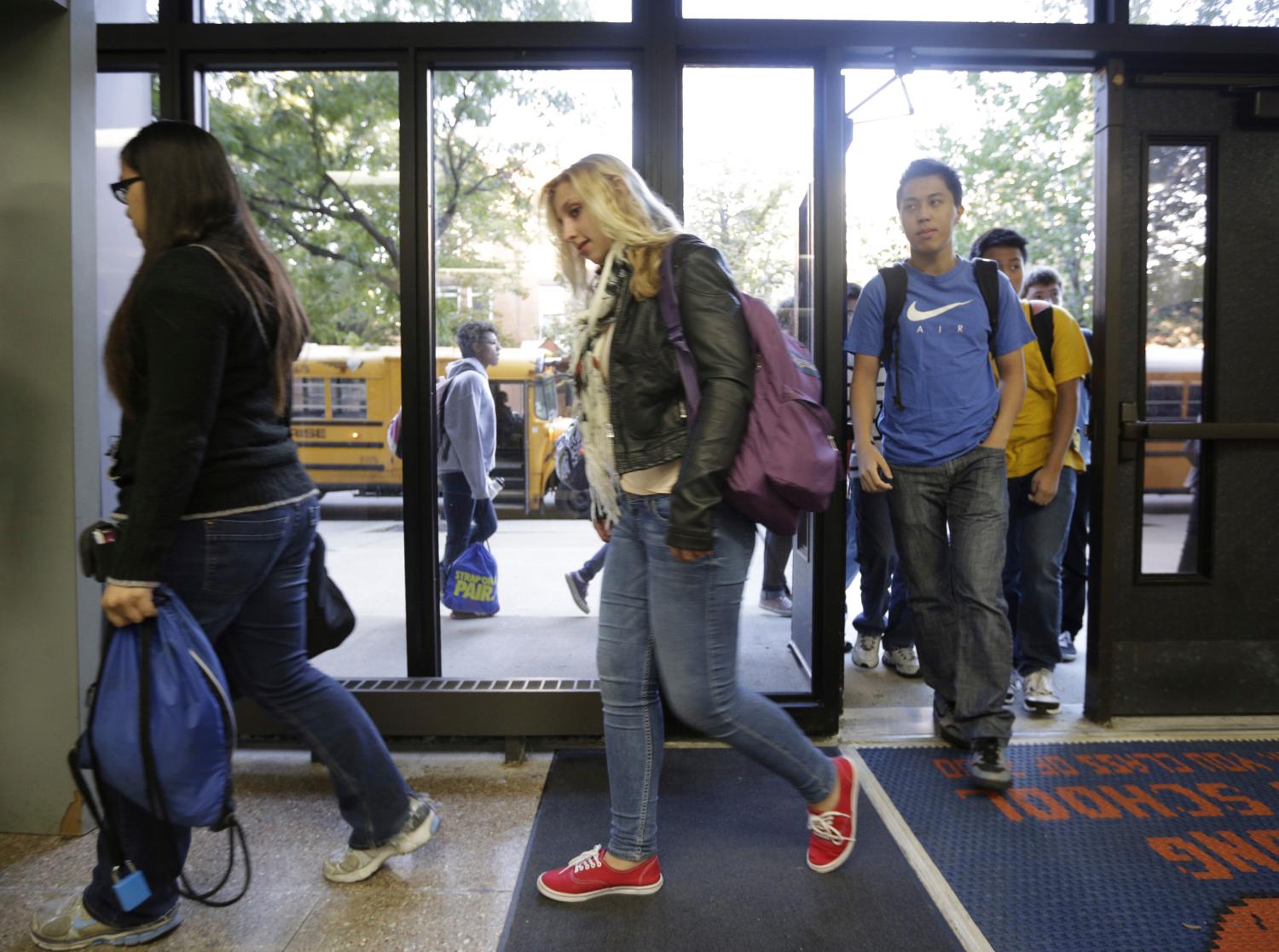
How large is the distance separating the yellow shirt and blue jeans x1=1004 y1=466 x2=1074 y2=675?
83mm

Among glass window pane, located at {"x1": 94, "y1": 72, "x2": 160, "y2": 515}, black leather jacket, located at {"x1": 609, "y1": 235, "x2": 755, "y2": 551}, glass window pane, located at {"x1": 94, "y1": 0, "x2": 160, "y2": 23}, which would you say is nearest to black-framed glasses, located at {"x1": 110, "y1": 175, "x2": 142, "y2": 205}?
glass window pane, located at {"x1": 94, "y1": 72, "x2": 160, "y2": 515}

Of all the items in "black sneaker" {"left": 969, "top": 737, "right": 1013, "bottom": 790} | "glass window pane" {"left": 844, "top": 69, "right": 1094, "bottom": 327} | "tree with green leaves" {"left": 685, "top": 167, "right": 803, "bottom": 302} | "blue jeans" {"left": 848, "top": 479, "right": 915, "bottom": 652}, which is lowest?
"black sneaker" {"left": 969, "top": 737, "right": 1013, "bottom": 790}

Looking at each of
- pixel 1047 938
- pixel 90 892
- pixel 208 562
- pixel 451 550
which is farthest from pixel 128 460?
pixel 1047 938

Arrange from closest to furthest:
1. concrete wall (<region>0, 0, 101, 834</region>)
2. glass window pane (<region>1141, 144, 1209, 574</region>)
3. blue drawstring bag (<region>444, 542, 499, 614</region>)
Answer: concrete wall (<region>0, 0, 101, 834</region>), glass window pane (<region>1141, 144, 1209, 574</region>), blue drawstring bag (<region>444, 542, 499, 614</region>)

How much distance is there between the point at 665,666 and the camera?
214 centimetres

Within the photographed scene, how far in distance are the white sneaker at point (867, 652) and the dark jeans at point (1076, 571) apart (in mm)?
1007

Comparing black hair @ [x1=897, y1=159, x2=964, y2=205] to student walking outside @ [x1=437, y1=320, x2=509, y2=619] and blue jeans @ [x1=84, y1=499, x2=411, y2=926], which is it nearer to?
student walking outside @ [x1=437, y1=320, x2=509, y2=619]

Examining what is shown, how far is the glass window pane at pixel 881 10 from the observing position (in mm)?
3238

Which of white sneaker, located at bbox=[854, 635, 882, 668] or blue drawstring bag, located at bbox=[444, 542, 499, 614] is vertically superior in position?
blue drawstring bag, located at bbox=[444, 542, 499, 614]

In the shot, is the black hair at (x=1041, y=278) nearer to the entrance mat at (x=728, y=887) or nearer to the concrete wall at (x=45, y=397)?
the entrance mat at (x=728, y=887)

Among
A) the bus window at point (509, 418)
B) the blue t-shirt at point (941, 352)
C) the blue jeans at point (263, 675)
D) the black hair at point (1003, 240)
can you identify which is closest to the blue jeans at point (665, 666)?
the blue jeans at point (263, 675)

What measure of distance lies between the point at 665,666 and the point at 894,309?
158 cm

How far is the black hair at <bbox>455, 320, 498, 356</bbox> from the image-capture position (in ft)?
11.4

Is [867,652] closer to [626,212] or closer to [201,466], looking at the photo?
[626,212]
